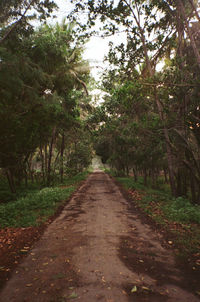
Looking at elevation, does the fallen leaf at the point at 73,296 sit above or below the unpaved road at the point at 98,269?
above

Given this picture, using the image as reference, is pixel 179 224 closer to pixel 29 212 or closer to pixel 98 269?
pixel 98 269

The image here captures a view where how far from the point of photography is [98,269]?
4113mm

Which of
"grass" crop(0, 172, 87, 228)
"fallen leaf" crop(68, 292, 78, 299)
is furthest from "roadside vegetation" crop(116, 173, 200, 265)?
"grass" crop(0, 172, 87, 228)

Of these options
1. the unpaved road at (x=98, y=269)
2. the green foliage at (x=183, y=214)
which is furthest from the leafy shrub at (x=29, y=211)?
the green foliage at (x=183, y=214)

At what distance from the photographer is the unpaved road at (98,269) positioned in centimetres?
335

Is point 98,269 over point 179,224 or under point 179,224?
over

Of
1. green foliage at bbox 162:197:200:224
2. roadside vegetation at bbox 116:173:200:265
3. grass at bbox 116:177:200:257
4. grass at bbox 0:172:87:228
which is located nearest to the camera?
roadside vegetation at bbox 116:173:200:265

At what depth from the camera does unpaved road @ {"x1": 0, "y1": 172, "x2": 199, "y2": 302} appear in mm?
3353

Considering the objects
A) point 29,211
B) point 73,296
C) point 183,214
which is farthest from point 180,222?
point 29,211

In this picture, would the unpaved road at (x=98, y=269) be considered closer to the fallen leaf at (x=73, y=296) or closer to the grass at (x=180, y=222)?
the fallen leaf at (x=73, y=296)

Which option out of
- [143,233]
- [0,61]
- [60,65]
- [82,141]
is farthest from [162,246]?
[82,141]

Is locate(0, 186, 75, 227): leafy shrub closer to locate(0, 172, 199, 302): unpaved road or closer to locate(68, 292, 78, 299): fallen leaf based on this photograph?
locate(0, 172, 199, 302): unpaved road

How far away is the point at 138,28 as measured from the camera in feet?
33.2

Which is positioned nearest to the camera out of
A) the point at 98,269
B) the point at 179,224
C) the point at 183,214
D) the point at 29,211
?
the point at 98,269
